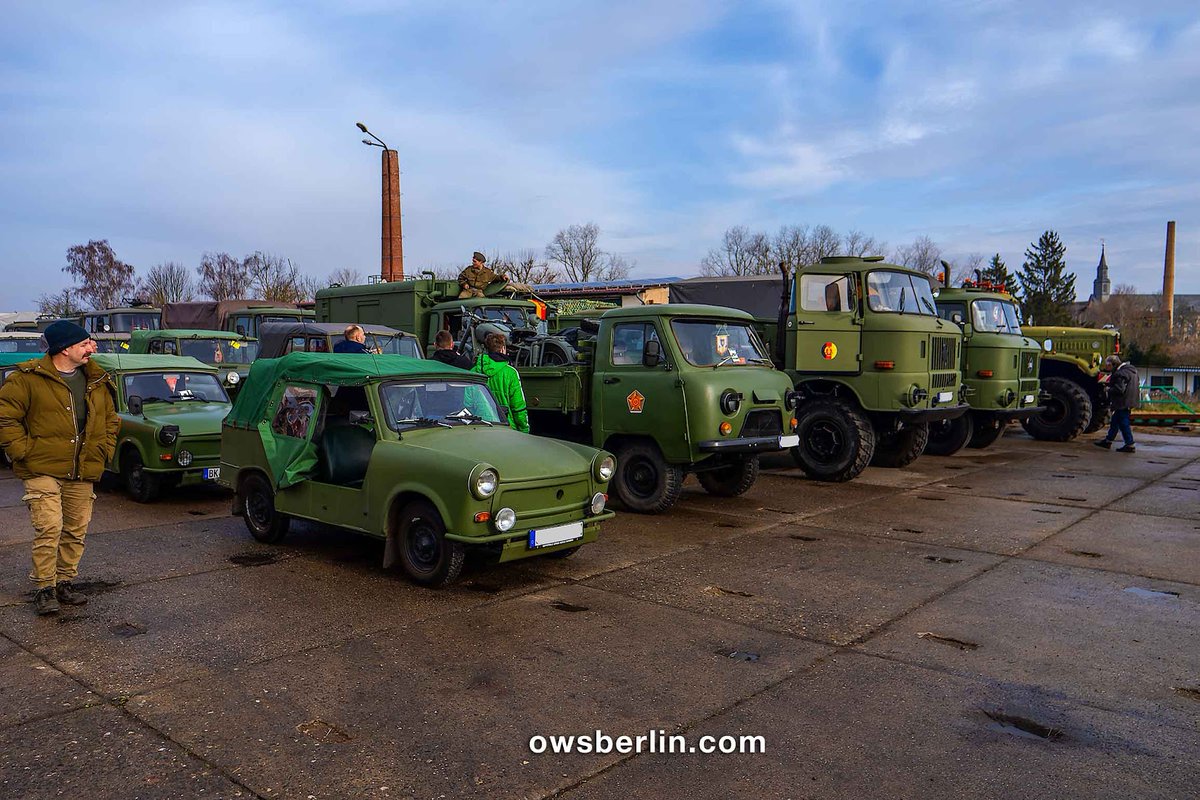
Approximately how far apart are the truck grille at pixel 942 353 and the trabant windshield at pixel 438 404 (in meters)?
6.91

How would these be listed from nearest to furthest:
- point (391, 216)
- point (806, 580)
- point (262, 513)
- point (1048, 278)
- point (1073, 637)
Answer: point (1073, 637) → point (806, 580) → point (262, 513) → point (391, 216) → point (1048, 278)

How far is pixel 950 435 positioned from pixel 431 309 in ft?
29.5

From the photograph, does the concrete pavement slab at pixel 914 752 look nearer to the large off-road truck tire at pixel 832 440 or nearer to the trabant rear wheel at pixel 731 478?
the trabant rear wheel at pixel 731 478

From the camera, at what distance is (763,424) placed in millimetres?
9562

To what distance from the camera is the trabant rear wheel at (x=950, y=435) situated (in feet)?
47.7

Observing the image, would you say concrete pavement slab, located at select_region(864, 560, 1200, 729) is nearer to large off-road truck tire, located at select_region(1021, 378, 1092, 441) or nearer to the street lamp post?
large off-road truck tire, located at select_region(1021, 378, 1092, 441)

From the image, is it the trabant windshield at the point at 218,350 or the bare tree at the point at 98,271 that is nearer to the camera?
the trabant windshield at the point at 218,350

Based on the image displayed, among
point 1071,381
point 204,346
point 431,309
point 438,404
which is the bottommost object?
point 1071,381

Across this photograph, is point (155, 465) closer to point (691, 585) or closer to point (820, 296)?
point (691, 585)

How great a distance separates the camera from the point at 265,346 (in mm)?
12922

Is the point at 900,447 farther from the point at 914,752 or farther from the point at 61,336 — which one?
the point at 61,336

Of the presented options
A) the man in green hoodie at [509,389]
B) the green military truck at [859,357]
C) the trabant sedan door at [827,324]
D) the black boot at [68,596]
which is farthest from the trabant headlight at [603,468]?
the trabant sedan door at [827,324]

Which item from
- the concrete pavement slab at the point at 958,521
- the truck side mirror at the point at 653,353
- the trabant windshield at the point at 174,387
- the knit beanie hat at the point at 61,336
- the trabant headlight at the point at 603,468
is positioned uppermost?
the knit beanie hat at the point at 61,336
